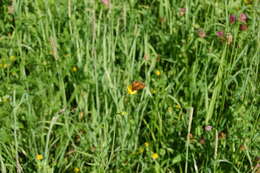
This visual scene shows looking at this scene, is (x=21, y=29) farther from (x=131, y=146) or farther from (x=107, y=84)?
(x=131, y=146)

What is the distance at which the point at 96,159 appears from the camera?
1.84 m

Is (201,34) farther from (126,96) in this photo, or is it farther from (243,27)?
(126,96)

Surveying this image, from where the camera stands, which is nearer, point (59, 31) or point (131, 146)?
point (131, 146)

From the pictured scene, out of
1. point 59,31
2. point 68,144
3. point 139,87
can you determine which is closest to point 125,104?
point 139,87

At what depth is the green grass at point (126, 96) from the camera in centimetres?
187

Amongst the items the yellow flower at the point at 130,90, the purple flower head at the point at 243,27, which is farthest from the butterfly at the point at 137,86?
the purple flower head at the point at 243,27

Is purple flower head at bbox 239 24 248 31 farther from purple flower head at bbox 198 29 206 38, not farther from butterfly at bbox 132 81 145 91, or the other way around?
butterfly at bbox 132 81 145 91

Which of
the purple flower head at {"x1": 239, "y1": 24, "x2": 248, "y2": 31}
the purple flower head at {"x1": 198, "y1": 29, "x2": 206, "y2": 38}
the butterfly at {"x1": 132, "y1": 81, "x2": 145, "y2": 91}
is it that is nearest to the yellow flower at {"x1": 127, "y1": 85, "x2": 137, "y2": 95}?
the butterfly at {"x1": 132, "y1": 81, "x2": 145, "y2": 91}

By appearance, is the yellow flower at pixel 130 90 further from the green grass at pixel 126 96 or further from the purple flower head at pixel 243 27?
the purple flower head at pixel 243 27

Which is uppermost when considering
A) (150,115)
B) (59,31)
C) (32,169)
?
(59,31)

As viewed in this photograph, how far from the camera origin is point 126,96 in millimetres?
2090

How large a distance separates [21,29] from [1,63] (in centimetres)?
31

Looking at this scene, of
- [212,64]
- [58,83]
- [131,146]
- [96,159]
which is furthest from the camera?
[212,64]

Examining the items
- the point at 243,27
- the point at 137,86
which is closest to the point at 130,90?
the point at 137,86
